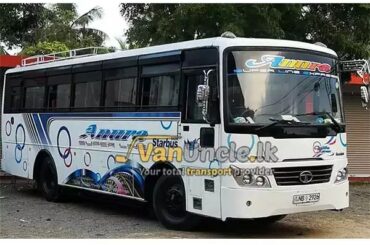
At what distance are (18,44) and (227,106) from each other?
685 inches

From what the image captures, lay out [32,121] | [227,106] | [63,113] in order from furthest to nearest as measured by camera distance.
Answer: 1. [32,121]
2. [63,113]
3. [227,106]

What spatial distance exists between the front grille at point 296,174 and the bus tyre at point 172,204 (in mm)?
1437

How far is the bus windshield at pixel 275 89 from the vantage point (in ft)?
25.0

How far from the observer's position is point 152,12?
12617 millimetres

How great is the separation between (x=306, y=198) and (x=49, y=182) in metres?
6.36

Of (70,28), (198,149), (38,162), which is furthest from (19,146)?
(70,28)

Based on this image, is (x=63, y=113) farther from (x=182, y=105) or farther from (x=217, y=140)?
(x=217, y=140)

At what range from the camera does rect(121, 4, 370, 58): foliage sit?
11.0 m

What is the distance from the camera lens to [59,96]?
11.5 m

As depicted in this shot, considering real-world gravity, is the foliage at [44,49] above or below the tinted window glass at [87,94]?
above

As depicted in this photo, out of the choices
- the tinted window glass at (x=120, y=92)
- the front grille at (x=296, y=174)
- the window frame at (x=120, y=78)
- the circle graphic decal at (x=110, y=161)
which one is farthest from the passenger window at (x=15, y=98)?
the front grille at (x=296, y=174)

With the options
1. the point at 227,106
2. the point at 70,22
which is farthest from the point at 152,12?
the point at 70,22

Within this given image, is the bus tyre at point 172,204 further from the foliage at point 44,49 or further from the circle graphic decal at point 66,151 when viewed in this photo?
the foliage at point 44,49

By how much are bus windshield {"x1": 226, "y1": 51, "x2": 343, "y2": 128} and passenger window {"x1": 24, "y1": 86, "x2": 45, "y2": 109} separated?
5.70m
